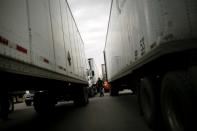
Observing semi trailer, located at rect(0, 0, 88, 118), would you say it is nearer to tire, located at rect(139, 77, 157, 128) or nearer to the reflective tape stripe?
the reflective tape stripe

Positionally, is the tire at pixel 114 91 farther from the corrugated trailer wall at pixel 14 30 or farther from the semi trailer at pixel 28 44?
the corrugated trailer wall at pixel 14 30

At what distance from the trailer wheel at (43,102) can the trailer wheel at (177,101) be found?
31.3 feet

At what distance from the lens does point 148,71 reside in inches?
281

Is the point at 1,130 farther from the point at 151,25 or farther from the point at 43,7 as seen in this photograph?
the point at 151,25

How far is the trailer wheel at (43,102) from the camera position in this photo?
1438 centimetres

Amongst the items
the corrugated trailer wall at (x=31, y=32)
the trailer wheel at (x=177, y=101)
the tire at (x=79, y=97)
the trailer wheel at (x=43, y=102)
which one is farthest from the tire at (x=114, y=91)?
the trailer wheel at (x=177, y=101)

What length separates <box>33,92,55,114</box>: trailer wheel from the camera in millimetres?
14375

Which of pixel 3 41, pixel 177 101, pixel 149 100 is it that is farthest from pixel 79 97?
pixel 3 41

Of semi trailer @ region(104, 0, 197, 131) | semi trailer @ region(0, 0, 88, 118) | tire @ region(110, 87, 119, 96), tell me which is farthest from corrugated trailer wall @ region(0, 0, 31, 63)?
tire @ region(110, 87, 119, 96)

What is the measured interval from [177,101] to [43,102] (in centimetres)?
1044

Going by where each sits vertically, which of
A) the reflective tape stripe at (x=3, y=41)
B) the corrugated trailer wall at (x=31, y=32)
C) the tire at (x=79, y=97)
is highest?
the corrugated trailer wall at (x=31, y=32)

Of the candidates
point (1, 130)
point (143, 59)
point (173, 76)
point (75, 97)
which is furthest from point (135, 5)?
point (75, 97)

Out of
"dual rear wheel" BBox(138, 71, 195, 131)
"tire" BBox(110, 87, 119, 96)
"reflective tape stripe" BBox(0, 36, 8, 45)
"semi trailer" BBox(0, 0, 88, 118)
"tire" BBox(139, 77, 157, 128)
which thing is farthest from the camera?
"tire" BBox(110, 87, 119, 96)

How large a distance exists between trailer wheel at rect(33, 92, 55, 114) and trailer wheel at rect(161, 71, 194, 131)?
955 centimetres
